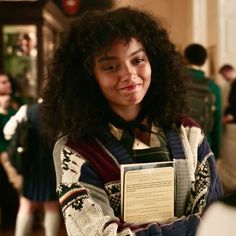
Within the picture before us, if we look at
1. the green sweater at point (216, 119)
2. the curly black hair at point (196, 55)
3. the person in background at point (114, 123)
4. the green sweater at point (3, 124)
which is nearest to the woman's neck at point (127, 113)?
the person in background at point (114, 123)

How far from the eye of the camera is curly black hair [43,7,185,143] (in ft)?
3.25

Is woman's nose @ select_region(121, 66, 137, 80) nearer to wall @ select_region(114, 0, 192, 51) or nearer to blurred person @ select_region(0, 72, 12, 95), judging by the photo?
blurred person @ select_region(0, 72, 12, 95)

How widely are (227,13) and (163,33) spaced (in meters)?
5.28

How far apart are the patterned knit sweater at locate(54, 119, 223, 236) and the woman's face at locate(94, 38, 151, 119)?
0.08 metres

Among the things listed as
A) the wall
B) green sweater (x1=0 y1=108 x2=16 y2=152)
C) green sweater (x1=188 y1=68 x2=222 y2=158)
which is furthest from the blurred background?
green sweater (x1=188 y1=68 x2=222 y2=158)

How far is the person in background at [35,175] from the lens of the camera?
2.68 m

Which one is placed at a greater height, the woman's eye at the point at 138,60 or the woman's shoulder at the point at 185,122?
the woman's eye at the point at 138,60

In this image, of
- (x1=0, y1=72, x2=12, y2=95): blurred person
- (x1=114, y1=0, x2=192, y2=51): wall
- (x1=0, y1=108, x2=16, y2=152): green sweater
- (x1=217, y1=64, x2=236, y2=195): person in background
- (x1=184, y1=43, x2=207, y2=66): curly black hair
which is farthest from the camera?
(x1=114, y1=0, x2=192, y2=51): wall

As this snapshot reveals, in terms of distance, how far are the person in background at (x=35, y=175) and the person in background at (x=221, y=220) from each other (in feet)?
7.48

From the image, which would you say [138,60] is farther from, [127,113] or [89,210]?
[89,210]

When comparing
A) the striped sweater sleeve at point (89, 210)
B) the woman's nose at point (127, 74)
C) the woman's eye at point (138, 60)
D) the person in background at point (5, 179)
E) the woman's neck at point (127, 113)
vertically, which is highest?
the woman's eye at point (138, 60)

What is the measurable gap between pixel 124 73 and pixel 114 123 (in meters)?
0.12

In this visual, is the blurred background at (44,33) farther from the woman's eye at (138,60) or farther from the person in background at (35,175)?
the woman's eye at (138,60)

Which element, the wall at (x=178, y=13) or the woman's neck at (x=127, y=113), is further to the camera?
the wall at (x=178, y=13)
